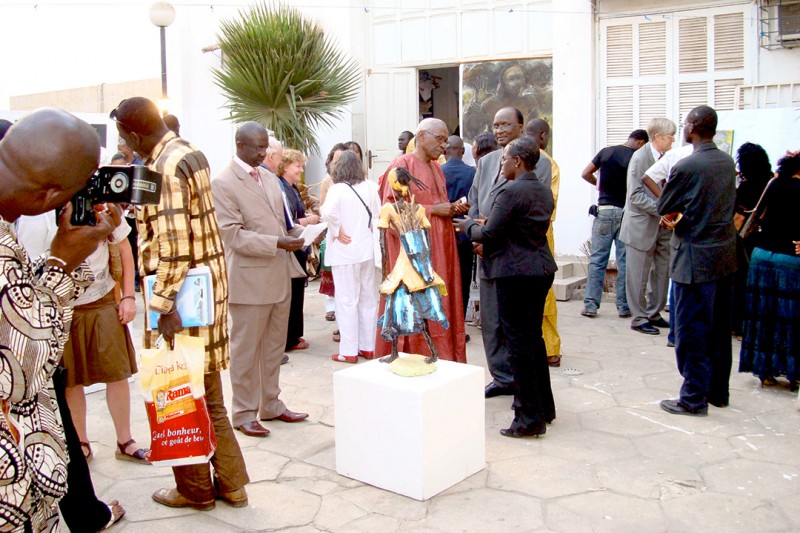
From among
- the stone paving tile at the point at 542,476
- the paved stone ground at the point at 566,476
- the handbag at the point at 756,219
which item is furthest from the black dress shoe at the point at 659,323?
the stone paving tile at the point at 542,476

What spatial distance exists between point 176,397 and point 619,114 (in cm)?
766

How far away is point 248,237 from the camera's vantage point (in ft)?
15.1

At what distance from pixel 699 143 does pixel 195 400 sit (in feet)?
12.2

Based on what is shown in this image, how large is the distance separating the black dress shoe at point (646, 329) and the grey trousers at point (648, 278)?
0.20 feet

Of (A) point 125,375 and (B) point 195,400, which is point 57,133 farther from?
(A) point 125,375

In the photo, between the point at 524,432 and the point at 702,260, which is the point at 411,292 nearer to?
the point at 524,432

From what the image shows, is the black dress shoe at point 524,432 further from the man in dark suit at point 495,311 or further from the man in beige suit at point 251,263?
the man in beige suit at point 251,263

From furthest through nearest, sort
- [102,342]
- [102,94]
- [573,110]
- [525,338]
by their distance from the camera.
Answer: [102,94] < [573,110] < [525,338] < [102,342]

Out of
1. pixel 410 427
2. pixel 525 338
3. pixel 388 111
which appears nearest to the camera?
pixel 410 427

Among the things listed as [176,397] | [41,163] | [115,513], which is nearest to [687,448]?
[176,397]

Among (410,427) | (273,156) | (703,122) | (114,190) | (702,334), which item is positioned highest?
(703,122)

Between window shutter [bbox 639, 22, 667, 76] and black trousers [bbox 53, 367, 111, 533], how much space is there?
26.7ft

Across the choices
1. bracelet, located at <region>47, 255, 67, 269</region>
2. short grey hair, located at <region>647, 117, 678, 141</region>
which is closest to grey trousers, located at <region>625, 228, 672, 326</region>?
short grey hair, located at <region>647, 117, 678, 141</region>

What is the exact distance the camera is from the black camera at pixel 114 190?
2287 mm
